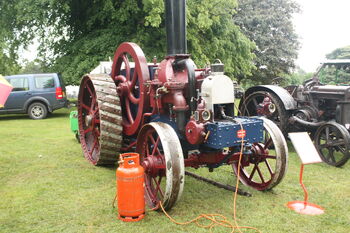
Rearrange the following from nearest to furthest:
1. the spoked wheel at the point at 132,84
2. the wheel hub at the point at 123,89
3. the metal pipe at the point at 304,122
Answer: the spoked wheel at the point at 132,84, the wheel hub at the point at 123,89, the metal pipe at the point at 304,122

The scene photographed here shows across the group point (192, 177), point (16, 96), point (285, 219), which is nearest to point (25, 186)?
point (192, 177)

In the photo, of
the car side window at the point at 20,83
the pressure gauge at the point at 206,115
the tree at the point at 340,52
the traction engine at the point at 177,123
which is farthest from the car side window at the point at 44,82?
the tree at the point at 340,52

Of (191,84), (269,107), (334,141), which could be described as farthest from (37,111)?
(334,141)

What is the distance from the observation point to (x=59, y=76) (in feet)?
41.7

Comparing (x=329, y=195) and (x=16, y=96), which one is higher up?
(x=16, y=96)

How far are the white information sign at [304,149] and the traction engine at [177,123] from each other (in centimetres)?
30

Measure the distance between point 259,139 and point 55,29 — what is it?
13409 millimetres

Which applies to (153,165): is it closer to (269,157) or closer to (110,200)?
(110,200)

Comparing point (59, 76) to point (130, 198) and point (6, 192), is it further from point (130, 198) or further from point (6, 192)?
point (130, 198)

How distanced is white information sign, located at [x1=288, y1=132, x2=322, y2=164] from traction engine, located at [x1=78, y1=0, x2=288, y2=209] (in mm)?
295

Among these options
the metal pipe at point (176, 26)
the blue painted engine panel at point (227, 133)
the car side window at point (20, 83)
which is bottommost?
the blue painted engine panel at point (227, 133)

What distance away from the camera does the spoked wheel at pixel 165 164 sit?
11.3 feet

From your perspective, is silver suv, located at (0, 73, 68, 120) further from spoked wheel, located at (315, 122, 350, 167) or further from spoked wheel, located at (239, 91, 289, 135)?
spoked wheel, located at (315, 122, 350, 167)

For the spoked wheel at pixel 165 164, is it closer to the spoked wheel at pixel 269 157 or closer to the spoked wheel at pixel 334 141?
the spoked wheel at pixel 269 157
